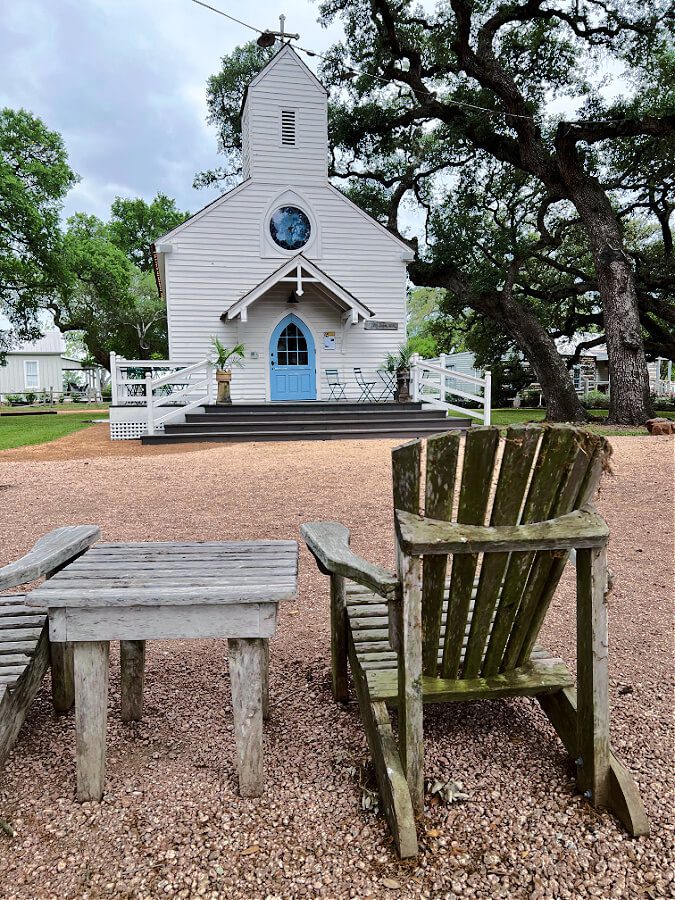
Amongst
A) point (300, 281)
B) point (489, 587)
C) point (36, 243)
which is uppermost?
point (36, 243)

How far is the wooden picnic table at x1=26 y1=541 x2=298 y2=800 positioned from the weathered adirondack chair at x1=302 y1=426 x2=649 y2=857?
0.92 feet

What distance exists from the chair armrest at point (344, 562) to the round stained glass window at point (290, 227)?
47.9ft

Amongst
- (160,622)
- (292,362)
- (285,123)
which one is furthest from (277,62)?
(160,622)

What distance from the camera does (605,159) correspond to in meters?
16.5

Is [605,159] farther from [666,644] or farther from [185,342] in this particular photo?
[666,644]

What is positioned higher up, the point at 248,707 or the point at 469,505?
the point at 469,505

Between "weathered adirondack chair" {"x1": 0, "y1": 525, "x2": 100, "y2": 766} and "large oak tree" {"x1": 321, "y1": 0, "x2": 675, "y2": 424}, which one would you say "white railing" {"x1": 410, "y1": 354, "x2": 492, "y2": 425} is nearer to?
"large oak tree" {"x1": 321, "y1": 0, "x2": 675, "y2": 424}

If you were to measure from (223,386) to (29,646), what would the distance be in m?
12.0

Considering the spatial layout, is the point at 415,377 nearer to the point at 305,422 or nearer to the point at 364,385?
the point at 364,385

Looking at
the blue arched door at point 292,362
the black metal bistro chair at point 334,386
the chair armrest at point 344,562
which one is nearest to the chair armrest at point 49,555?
the chair armrest at point 344,562

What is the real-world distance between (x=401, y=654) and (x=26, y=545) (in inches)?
156

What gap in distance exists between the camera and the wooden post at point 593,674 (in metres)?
1.58

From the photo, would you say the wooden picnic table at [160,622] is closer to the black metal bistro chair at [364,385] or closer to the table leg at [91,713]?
the table leg at [91,713]

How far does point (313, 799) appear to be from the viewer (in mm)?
1715
